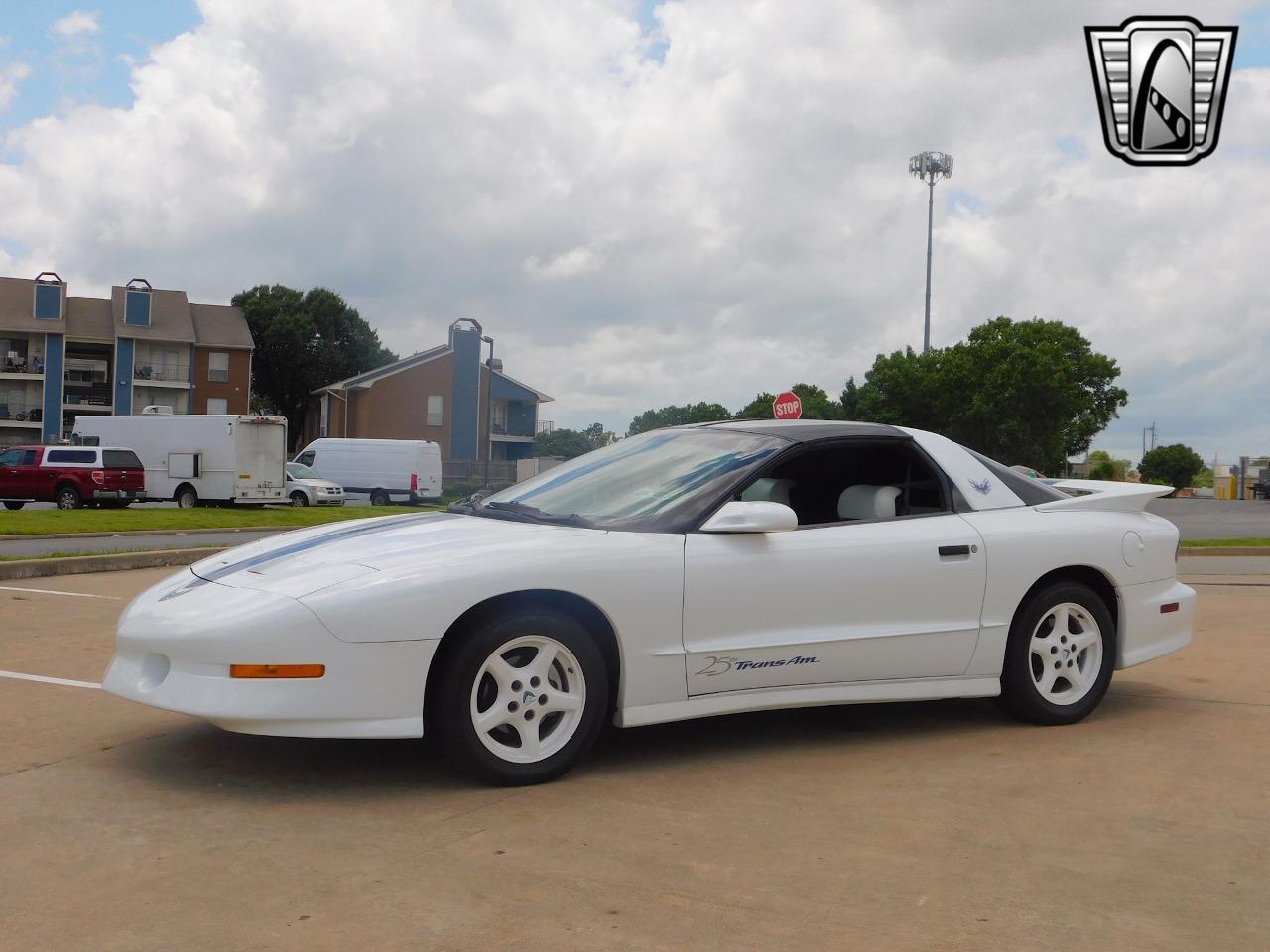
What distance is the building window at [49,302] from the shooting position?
63.2 metres

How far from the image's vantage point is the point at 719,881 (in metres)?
3.53

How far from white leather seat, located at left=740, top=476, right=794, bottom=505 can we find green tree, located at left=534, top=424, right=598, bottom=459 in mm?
64426

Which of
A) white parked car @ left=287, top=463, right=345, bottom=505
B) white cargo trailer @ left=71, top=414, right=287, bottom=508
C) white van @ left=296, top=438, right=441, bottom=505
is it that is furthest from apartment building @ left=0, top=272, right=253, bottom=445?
white cargo trailer @ left=71, top=414, right=287, bottom=508

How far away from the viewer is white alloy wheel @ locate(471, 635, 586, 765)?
14.5 feet

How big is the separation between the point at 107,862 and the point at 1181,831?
333 centimetres

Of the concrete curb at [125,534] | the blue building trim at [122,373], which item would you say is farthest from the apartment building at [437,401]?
the concrete curb at [125,534]

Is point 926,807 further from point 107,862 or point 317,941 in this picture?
point 107,862

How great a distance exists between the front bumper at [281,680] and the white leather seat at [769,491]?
5.56 feet

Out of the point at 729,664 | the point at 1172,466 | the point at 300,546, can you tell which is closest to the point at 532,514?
the point at 300,546

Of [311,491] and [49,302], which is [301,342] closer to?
[49,302]

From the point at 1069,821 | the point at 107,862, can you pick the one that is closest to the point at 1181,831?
the point at 1069,821

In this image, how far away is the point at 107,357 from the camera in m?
65.4

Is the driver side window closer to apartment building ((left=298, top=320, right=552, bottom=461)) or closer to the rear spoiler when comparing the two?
the rear spoiler

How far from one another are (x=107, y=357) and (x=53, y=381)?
10.2 ft
